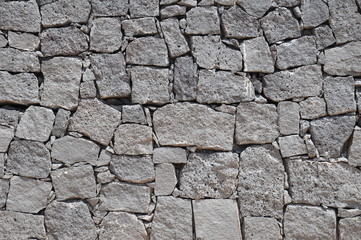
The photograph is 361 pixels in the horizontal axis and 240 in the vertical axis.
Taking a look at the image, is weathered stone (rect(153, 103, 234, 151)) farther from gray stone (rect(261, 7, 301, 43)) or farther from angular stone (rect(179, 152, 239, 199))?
gray stone (rect(261, 7, 301, 43))

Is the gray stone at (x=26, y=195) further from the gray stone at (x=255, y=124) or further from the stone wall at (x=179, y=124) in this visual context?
the gray stone at (x=255, y=124)

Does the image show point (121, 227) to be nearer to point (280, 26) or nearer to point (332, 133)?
point (332, 133)

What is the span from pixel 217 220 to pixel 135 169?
0.76 metres

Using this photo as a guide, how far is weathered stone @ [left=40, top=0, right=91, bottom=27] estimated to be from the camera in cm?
297

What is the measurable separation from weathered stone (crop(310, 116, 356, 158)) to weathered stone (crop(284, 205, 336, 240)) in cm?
45

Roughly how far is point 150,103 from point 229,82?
65 cm

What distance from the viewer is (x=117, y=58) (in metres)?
2.96

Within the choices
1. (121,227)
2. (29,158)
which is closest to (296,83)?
(121,227)

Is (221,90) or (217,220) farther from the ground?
(221,90)

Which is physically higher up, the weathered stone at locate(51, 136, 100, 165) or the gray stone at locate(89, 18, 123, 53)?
the gray stone at locate(89, 18, 123, 53)

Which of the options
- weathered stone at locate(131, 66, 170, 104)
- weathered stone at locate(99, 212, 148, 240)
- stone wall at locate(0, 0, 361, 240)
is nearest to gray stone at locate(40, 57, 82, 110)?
stone wall at locate(0, 0, 361, 240)

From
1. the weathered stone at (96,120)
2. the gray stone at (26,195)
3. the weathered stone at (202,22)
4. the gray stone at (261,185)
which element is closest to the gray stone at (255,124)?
the gray stone at (261,185)

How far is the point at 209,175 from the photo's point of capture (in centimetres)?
293

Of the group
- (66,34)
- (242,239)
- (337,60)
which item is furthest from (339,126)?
(66,34)
